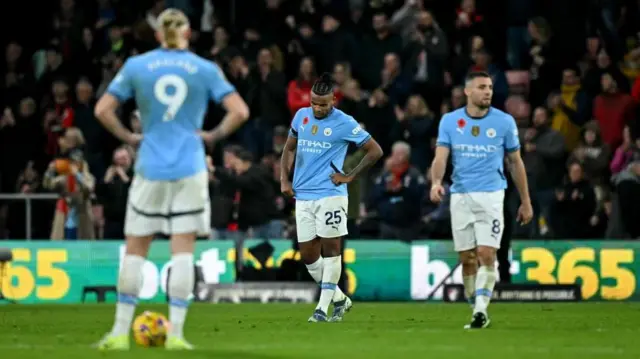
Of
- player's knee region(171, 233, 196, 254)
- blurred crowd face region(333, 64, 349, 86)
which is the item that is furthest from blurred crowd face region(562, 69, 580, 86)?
player's knee region(171, 233, 196, 254)

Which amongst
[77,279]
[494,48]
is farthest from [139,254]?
[494,48]

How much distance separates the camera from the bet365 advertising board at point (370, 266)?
2439 cm

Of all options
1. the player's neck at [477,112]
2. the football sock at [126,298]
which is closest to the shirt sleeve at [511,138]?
the player's neck at [477,112]

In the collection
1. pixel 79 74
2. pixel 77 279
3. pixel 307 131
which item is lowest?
pixel 77 279

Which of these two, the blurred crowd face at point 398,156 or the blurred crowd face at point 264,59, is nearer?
the blurred crowd face at point 398,156

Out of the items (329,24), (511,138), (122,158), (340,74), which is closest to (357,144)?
(511,138)

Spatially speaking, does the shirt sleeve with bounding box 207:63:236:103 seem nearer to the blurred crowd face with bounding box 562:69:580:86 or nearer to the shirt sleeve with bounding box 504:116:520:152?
the shirt sleeve with bounding box 504:116:520:152

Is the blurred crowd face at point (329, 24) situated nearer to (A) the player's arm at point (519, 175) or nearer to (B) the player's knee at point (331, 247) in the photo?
(B) the player's knee at point (331, 247)

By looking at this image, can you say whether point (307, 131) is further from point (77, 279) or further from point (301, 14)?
point (301, 14)

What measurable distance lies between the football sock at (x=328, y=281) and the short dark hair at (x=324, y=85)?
1831 millimetres

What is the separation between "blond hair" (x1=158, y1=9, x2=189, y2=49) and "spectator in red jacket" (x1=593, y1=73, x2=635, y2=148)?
15.2 m

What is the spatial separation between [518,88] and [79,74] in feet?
27.7

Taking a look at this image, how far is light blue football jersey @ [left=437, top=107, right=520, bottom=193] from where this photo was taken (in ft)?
53.3

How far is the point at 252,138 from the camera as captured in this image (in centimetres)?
2772
